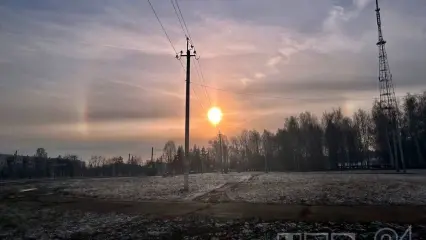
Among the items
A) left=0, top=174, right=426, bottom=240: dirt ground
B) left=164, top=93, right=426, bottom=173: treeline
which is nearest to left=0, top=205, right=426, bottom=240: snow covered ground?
left=0, top=174, right=426, bottom=240: dirt ground

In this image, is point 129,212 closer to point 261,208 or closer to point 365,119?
point 261,208

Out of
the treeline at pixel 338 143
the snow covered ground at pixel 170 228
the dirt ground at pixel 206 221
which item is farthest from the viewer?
the treeline at pixel 338 143

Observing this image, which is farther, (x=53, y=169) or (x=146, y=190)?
(x=53, y=169)

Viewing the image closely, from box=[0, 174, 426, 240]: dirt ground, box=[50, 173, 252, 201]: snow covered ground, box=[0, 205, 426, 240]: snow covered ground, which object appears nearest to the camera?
box=[0, 205, 426, 240]: snow covered ground

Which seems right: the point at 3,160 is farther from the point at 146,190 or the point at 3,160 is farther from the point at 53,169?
the point at 146,190

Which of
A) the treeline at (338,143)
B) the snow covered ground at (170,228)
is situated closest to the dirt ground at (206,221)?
the snow covered ground at (170,228)

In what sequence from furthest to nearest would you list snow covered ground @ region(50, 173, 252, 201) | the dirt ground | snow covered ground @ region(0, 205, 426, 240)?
1. snow covered ground @ region(50, 173, 252, 201)
2. the dirt ground
3. snow covered ground @ region(0, 205, 426, 240)

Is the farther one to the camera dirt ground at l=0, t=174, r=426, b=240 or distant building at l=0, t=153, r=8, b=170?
distant building at l=0, t=153, r=8, b=170

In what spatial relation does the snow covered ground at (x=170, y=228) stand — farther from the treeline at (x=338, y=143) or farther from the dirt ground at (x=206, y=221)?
the treeline at (x=338, y=143)

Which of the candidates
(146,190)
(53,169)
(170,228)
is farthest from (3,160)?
(170,228)

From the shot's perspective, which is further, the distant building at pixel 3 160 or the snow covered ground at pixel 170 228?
the distant building at pixel 3 160

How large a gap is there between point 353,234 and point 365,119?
362 ft

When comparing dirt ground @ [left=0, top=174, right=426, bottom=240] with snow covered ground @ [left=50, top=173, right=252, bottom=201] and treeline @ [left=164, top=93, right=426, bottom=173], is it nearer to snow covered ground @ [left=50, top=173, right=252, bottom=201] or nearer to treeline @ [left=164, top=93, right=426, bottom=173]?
snow covered ground @ [left=50, top=173, right=252, bottom=201]

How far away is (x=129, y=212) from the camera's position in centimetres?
2033
